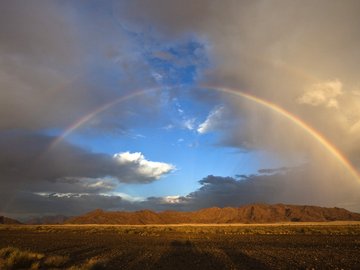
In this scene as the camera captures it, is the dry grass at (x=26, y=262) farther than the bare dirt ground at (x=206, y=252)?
No

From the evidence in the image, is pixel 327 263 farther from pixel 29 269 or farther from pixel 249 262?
pixel 29 269

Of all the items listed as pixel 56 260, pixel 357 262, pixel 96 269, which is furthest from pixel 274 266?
pixel 56 260

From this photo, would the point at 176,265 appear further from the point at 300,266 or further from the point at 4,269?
the point at 4,269

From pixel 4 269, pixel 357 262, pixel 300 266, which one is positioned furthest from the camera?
pixel 357 262

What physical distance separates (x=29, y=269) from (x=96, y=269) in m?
3.28

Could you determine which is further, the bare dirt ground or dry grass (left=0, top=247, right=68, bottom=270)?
the bare dirt ground

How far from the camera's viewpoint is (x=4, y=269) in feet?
64.5

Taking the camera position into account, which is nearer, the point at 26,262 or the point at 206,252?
the point at 26,262

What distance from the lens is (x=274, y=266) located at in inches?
865

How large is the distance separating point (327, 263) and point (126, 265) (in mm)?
11397

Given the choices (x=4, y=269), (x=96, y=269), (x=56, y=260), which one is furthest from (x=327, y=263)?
(x=4, y=269)

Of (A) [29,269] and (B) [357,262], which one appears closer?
(A) [29,269]

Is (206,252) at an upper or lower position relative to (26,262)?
upper

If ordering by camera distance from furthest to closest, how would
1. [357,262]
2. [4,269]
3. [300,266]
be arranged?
[357,262] → [300,266] → [4,269]
